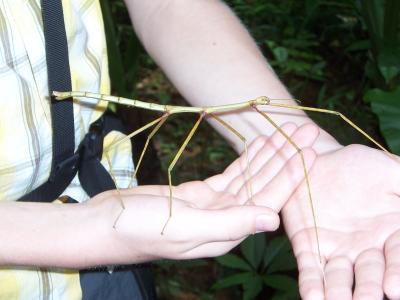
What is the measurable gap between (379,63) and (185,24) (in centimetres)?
129

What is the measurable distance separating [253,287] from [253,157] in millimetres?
922

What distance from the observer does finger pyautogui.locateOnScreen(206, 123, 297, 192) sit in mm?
1284

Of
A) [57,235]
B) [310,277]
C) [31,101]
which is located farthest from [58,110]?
[310,277]

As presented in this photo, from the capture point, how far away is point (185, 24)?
1519 mm

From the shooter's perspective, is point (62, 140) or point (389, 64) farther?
point (389, 64)

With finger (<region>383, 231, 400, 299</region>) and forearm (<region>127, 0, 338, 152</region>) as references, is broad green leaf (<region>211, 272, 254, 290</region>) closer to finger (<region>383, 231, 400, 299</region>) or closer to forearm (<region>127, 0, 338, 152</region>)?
forearm (<region>127, 0, 338, 152</region>)

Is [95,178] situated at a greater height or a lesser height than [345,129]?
greater

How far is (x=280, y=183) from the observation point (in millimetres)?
1215

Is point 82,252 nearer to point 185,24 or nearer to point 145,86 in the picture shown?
point 185,24

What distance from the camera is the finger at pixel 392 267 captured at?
96 centimetres

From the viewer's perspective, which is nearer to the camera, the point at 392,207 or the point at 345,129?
the point at 392,207

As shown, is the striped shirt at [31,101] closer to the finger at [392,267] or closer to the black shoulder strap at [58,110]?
the black shoulder strap at [58,110]

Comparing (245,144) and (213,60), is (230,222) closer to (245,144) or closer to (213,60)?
(245,144)

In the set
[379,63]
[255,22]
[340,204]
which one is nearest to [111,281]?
[340,204]
